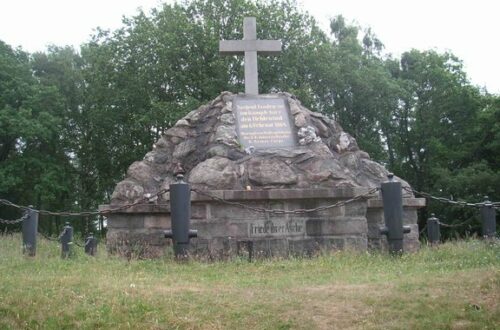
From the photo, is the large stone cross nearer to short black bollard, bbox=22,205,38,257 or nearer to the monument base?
the monument base

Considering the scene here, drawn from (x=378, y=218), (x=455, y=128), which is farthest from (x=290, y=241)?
(x=455, y=128)

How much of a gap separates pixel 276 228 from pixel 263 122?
2536 mm

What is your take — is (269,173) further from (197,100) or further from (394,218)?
(197,100)

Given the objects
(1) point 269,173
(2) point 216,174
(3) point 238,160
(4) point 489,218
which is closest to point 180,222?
(2) point 216,174

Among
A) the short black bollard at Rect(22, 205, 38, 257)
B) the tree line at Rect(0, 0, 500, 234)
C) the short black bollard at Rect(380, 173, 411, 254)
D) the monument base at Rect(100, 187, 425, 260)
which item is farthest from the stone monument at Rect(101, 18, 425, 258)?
the tree line at Rect(0, 0, 500, 234)

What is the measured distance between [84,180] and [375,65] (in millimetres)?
16580

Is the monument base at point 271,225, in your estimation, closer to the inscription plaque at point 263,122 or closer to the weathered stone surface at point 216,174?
the weathered stone surface at point 216,174

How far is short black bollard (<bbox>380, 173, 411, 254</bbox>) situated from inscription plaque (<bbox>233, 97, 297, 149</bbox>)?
2958 mm

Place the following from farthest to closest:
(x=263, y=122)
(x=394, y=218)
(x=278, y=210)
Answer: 1. (x=263, y=122)
2. (x=278, y=210)
3. (x=394, y=218)

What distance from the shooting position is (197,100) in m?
25.4

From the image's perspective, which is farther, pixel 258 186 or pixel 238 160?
pixel 238 160

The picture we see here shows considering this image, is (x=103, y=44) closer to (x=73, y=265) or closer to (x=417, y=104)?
(x=417, y=104)

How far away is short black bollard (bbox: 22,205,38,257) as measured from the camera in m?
9.30

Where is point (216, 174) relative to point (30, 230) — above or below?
above
